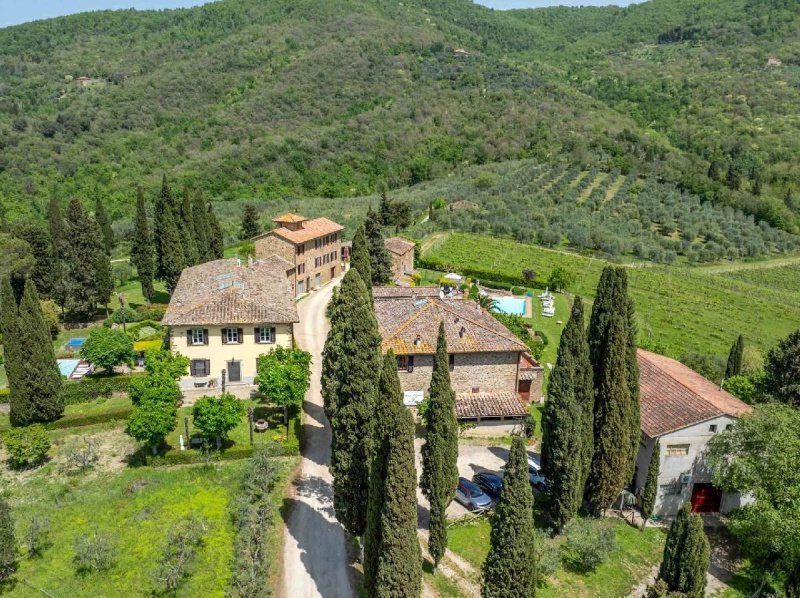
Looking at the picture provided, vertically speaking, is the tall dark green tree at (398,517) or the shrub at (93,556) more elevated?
the tall dark green tree at (398,517)

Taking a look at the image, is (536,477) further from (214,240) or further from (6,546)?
(214,240)

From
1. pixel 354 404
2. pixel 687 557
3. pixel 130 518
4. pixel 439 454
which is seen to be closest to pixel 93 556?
pixel 130 518

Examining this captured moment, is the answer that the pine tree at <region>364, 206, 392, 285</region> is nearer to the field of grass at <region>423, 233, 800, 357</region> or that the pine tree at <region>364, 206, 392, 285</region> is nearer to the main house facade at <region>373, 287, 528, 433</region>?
the field of grass at <region>423, 233, 800, 357</region>

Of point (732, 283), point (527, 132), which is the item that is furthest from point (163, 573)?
point (527, 132)

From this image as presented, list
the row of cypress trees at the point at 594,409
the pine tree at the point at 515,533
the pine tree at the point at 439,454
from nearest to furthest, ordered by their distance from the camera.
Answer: the pine tree at the point at 515,533 < the pine tree at the point at 439,454 < the row of cypress trees at the point at 594,409

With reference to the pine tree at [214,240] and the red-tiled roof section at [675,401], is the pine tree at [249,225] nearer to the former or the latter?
the pine tree at [214,240]

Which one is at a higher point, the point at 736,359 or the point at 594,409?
the point at 594,409

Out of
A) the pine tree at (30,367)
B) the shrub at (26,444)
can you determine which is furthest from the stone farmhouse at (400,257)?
the shrub at (26,444)

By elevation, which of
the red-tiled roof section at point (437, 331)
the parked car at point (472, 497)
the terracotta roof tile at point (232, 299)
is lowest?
the parked car at point (472, 497)
